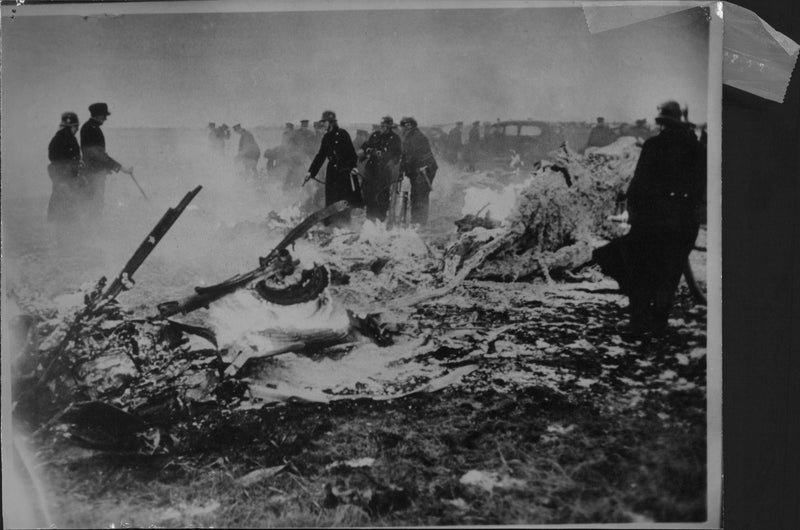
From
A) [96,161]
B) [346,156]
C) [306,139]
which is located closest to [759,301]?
[346,156]

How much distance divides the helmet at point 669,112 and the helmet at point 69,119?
236cm

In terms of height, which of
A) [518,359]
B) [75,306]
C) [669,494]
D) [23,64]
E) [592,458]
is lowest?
[669,494]

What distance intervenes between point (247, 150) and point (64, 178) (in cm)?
75

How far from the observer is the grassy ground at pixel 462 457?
225 centimetres

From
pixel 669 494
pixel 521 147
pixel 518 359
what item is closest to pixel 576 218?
pixel 521 147

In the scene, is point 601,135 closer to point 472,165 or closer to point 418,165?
point 472,165

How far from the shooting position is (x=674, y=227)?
2.32m

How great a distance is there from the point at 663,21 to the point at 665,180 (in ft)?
2.10

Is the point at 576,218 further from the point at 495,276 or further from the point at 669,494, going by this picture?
the point at 669,494

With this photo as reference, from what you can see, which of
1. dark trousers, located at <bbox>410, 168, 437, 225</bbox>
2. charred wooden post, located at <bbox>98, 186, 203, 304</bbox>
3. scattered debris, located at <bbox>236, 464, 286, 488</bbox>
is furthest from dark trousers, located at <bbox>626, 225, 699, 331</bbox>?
charred wooden post, located at <bbox>98, 186, 203, 304</bbox>

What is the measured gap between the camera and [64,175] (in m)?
2.31

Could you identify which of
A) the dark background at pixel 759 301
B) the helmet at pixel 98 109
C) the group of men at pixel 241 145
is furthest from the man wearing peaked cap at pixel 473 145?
the helmet at pixel 98 109

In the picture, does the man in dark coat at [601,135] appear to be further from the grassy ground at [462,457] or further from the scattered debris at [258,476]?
the scattered debris at [258,476]

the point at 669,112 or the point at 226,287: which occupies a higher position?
the point at 669,112
